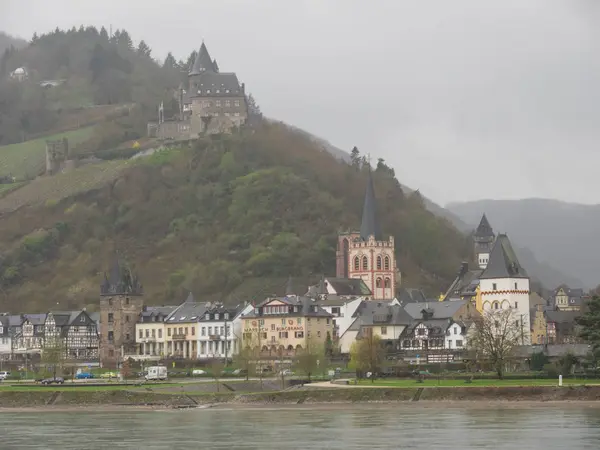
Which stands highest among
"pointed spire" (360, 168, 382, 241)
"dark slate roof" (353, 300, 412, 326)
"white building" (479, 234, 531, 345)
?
"pointed spire" (360, 168, 382, 241)

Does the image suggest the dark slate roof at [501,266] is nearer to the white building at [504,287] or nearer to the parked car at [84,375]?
the white building at [504,287]

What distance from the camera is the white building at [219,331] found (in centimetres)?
15425

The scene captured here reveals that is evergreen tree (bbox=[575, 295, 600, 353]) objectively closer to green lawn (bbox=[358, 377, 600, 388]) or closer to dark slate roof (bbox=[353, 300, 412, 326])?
green lawn (bbox=[358, 377, 600, 388])

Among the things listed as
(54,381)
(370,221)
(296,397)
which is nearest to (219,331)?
(54,381)

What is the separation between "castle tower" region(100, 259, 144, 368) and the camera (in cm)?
15888

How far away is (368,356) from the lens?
125 m

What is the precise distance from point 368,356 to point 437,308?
24.8 m

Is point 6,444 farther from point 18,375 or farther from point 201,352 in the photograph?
point 201,352

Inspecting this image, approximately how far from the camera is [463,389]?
10062cm

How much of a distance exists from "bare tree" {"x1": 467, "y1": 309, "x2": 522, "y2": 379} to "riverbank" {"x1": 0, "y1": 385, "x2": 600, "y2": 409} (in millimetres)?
10191

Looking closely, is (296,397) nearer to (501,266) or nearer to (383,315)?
(501,266)

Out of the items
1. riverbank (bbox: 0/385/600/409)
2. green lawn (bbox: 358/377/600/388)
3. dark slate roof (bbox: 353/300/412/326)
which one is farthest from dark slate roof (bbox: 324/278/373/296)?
riverbank (bbox: 0/385/600/409)

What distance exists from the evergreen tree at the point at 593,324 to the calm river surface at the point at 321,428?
13.3 meters

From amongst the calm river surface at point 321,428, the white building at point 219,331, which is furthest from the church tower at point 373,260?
the calm river surface at point 321,428
